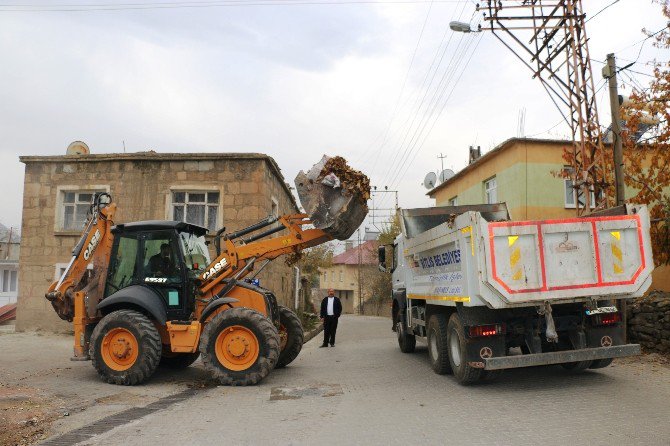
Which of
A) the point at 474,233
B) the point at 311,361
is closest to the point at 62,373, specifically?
the point at 311,361

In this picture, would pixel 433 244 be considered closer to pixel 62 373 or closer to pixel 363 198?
pixel 363 198

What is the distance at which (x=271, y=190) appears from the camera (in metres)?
17.0

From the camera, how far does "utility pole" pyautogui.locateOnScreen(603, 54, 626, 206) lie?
35.4 ft

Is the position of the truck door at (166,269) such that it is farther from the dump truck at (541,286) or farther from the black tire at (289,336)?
the dump truck at (541,286)

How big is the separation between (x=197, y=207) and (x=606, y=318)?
11.9 m

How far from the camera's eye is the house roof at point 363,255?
48.2 meters

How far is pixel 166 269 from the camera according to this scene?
8.98m

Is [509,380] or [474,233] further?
[509,380]

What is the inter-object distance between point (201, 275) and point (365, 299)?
144 ft

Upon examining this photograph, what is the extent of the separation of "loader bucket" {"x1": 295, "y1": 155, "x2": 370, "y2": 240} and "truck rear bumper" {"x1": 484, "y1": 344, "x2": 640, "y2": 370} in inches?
123

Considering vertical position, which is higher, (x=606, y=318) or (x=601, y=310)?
(x=601, y=310)

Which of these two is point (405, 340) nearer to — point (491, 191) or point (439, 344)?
point (439, 344)

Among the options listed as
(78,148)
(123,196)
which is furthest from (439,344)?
(78,148)

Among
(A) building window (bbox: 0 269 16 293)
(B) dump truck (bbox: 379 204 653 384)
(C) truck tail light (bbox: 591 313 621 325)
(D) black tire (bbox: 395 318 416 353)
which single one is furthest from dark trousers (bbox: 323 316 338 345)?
(A) building window (bbox: 0 269 16 293)
